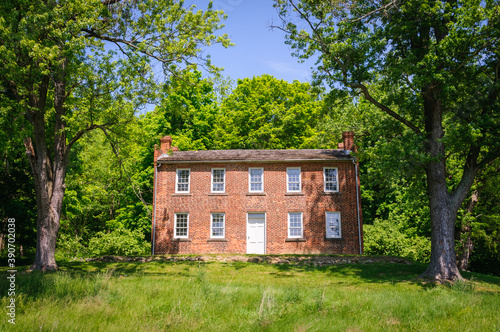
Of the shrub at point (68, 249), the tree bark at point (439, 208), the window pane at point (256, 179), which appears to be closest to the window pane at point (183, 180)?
the window pane at point (256, 179)

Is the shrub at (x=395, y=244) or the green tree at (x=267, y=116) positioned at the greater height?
the green tree at (x=267, y=116)

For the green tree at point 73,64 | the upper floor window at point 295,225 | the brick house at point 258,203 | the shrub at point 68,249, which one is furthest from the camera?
the shrub at point 68,249

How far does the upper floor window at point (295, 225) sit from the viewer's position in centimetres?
2622

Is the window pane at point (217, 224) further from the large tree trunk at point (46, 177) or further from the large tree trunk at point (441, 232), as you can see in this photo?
the large tree trunk at point (441, 232)

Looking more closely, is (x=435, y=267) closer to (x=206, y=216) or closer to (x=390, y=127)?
(x=390, y=127)

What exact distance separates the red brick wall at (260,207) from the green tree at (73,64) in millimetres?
10974

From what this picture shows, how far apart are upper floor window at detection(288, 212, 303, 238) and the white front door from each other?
1704 millimetres

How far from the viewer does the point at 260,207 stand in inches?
1049

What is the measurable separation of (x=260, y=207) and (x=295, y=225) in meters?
2.59

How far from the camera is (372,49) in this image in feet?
52.3

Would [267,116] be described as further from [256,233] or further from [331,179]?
[256,233]

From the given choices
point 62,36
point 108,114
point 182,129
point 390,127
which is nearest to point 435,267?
point 390,127

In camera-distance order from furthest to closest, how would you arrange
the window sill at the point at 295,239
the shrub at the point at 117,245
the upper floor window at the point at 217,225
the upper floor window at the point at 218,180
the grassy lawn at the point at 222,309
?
the upper floor window at the point at 218,180 < the shrub at the point at 117,245 < the upper floor window at the point at 217,225 < the window sill at the point at 295,239 < the grassy lawn at the point at 222,309

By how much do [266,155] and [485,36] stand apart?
15.3 meters
